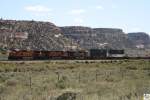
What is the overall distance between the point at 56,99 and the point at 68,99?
576 millimetres

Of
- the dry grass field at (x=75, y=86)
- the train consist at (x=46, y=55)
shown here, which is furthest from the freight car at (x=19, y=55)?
the dry grass field at (x=75, y=86)

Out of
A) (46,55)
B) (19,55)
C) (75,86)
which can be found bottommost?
(46,55)

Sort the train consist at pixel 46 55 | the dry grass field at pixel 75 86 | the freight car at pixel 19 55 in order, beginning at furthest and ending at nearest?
the train consist at pixel 46 55
the freight car at pixel 19 55
the dry grass field at pixel 75 86

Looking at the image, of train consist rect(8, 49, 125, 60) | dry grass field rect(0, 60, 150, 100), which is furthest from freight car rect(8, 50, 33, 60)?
dry grass field rect(0, 60, 150, 100)

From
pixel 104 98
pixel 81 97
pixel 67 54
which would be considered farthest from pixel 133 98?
pixel 67 54

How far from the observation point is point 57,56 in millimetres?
108250

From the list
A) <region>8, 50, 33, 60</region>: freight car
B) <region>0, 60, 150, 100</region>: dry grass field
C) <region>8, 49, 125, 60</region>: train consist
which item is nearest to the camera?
<region>0, 60, 150, 100</region>: dry grass field

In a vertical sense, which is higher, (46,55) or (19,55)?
(19,55)

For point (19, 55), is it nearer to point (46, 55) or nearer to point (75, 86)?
point (46, 55)

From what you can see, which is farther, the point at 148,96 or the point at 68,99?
the point at 68,99

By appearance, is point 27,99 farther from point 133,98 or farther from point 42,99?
point 133,98

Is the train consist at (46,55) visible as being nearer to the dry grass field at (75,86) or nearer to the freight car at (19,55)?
the freight car at (19,55)

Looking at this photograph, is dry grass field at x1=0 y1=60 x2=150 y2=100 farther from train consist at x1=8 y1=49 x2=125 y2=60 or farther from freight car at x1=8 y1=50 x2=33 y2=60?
train consist at x1=8 y1=49 x2=125 y2=60

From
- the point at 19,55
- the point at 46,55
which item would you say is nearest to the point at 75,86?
the point at 19,55
